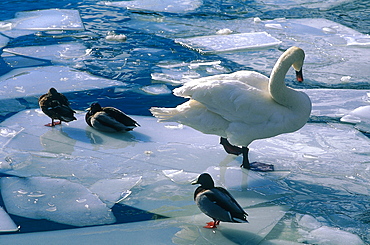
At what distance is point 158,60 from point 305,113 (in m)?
3.58

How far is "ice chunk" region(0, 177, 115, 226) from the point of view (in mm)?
3562

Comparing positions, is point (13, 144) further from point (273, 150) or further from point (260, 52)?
point (260, 52)

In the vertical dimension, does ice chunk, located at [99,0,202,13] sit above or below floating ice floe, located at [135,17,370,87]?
above

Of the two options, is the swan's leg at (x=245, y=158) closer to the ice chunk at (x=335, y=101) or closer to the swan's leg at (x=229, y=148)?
the swan's leg at (x=229, y=148)

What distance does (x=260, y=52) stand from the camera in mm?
7809

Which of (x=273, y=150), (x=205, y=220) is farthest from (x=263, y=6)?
(x=205, y=220)

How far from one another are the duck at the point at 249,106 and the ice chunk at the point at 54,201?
119 centimetres

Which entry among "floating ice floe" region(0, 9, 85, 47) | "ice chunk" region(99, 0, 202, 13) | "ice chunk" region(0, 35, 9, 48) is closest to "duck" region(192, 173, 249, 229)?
"ice chunk" region(0, 35, 9, 48)

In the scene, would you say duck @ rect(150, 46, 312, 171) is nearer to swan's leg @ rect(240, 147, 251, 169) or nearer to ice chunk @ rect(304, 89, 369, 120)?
swan's leg @ rect(240, 147, 251, 169)

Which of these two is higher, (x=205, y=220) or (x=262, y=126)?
(x=262, y=126)

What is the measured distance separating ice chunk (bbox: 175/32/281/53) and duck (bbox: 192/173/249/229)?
462 centimetres

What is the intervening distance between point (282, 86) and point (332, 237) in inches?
53.9

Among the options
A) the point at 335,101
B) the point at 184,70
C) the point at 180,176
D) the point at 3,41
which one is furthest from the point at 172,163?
the point at 3,41

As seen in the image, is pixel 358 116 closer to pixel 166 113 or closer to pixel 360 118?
pixel 360 118
